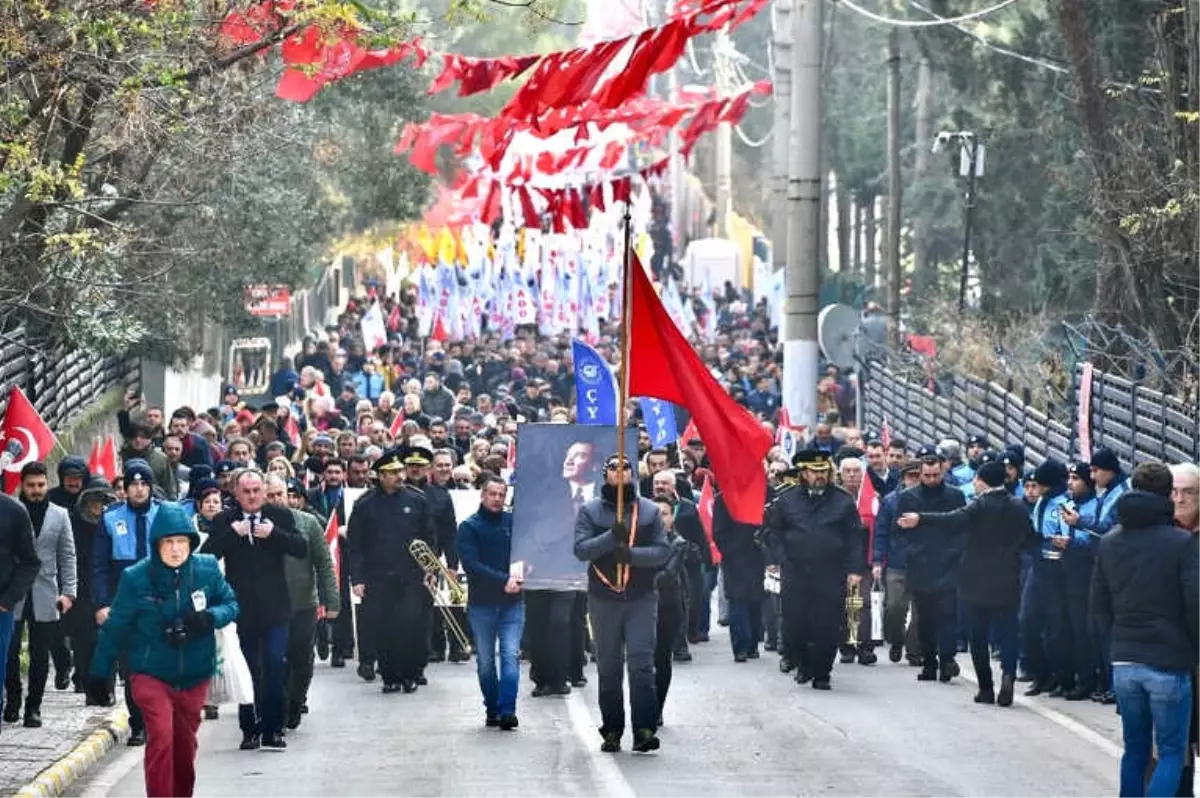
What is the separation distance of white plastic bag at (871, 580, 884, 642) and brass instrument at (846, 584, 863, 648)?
0.30 m

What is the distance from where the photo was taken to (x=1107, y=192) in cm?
2595

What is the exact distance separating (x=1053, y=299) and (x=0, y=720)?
79.1ft

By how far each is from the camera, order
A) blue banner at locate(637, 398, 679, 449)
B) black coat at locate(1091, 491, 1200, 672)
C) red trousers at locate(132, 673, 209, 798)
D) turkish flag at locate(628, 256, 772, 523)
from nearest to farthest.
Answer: black coat at locate(1091, 491, 1200, 672) → red trousers at locate(132, 673, 209, 798) → turkish flag at locate(628, 256, 772, 523) → blue banner at locate(637, 398, 679, 449)

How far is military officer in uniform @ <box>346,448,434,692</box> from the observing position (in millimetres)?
18625

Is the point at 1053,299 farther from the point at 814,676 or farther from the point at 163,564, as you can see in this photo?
the point at 163,564

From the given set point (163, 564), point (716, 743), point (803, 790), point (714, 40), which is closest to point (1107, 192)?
point (716, 743)

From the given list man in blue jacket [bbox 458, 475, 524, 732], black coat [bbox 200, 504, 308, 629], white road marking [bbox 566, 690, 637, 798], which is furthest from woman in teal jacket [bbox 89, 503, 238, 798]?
man in blue jacket [bbox 458, 475, 524, 732]

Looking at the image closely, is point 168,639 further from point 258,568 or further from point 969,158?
point 969,158

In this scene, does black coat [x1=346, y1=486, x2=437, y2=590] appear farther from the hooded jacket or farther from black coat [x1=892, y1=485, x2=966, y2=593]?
the hooded jacket

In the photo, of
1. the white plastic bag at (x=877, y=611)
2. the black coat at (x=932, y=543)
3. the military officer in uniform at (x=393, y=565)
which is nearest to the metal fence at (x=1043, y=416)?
the white plastic bag at (x=877, y=611)

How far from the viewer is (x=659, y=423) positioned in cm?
2755

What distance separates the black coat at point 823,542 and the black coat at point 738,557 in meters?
2.10

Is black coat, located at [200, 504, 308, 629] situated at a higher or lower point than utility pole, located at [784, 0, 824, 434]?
lower

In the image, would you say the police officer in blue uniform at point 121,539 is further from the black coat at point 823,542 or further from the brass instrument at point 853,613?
the brass instrument at point 853,613
